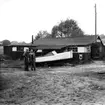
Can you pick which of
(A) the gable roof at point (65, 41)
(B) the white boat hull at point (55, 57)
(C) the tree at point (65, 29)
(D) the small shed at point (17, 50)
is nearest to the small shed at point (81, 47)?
(A) the gable roof at point (65, 41)

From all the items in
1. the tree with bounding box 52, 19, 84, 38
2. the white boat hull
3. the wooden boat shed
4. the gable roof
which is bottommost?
the white boat hull

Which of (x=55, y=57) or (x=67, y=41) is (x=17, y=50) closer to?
(x=67, y=41)

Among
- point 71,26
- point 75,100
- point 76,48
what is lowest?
point 75,100

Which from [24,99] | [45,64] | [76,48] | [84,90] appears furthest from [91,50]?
[24,99]

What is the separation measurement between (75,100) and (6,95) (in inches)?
133

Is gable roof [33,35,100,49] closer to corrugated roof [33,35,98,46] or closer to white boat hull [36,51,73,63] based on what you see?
A: corrugated roof [33,35,98,46]

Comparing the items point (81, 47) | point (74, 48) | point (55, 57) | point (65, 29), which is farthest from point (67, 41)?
point (65, 29)

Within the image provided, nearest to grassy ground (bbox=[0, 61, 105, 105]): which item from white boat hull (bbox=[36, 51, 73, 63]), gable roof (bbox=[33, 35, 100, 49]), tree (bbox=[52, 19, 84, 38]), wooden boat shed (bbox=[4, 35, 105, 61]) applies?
white boat hull (bbox=[36, 51, 73, 63])

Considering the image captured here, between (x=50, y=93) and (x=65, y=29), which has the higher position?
(x=65, y=29)

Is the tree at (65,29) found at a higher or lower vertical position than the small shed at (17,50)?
higher

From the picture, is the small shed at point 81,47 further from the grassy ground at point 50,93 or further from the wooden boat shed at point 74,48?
the grassy ground at point 50,93

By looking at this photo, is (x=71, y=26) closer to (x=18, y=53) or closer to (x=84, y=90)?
(x=18, y=53)

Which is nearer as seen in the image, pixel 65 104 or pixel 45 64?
pixel 65 104

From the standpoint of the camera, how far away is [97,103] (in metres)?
8.60
